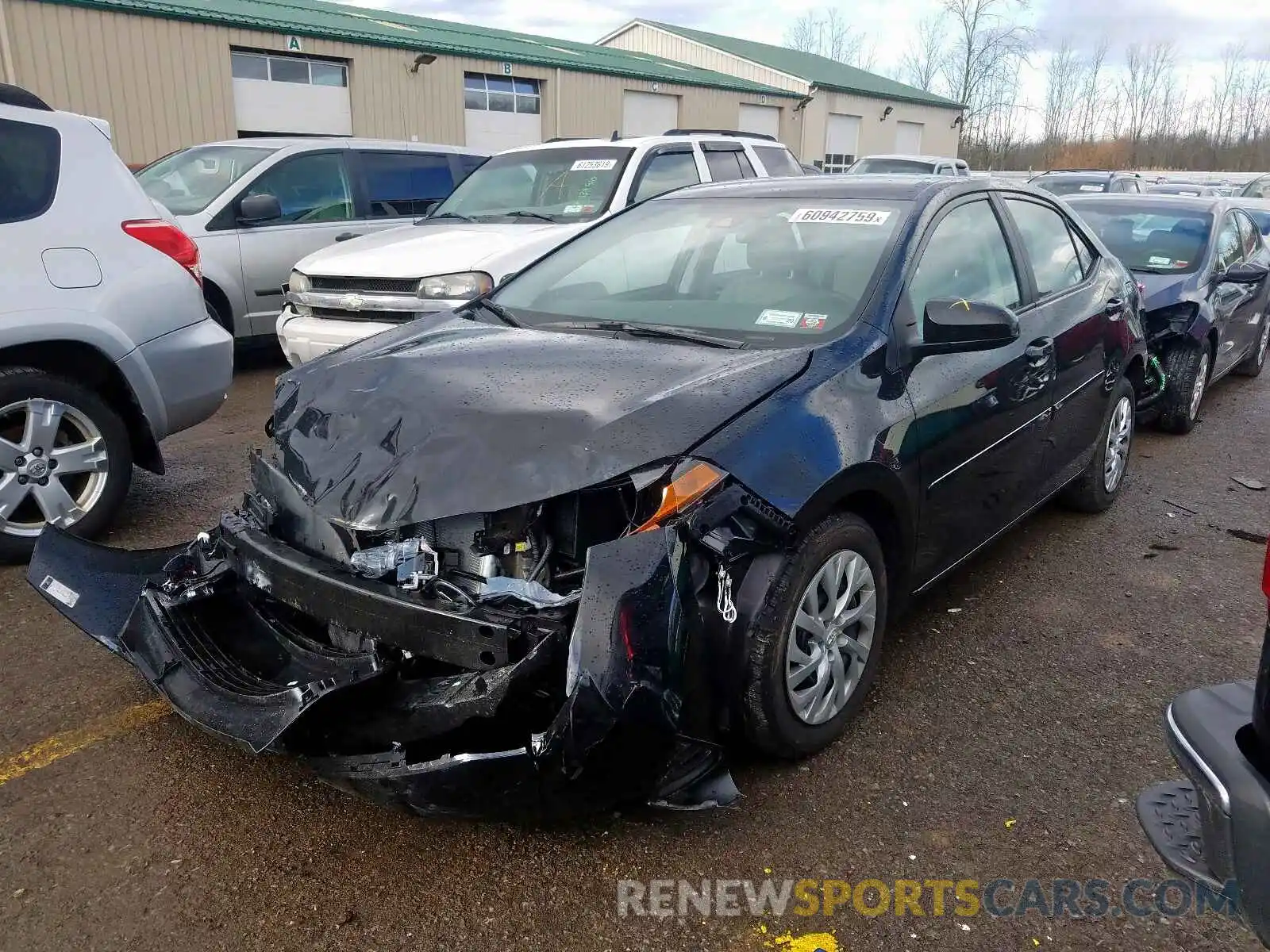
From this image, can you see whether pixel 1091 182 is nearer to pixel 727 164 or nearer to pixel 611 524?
pixel 727 164

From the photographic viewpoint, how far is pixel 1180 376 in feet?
22.1

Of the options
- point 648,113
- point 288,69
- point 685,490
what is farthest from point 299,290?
point 648,113

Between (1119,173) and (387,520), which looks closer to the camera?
(387,520)

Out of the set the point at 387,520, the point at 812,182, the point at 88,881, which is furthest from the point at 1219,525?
the point at 88,881

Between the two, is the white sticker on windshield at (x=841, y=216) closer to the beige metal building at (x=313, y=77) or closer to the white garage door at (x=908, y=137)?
the beige metal building at (x=313, y=77)

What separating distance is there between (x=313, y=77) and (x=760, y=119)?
572 inches

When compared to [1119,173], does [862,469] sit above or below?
below

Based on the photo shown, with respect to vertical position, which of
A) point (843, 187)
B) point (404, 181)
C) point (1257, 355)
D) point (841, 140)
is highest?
point (841, 140)

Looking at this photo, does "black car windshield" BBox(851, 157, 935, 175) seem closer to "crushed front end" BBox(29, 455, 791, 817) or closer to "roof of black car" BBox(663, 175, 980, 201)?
"roof of black car" BBox(663, 175, 980, 201)

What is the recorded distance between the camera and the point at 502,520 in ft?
8.18

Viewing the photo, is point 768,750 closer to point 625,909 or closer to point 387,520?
point 625,909

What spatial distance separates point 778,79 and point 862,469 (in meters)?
30.6

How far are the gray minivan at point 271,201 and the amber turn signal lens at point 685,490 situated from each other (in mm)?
6126

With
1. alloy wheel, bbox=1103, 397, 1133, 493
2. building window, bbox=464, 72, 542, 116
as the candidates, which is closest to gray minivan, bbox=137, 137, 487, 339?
alloy wheel, bbox=1103, 397, 1133, 493
